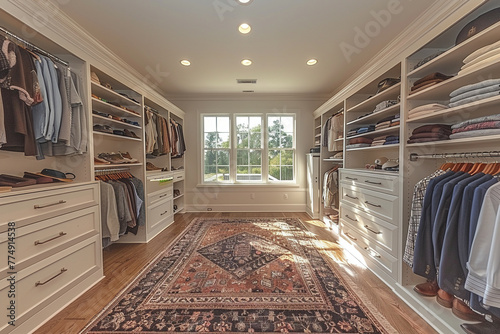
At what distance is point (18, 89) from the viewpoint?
4.06ft

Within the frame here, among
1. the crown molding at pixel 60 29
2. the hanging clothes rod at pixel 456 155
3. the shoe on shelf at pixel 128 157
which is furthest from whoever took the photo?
the shoe on shelf at pixel 128 157

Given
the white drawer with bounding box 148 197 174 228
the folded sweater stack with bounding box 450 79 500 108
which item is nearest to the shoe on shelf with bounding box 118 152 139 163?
the white drawer with bounding box 148 197 174 228

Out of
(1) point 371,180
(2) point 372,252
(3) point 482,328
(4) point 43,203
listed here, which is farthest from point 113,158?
(3) point 482,328

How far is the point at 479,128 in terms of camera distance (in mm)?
1165

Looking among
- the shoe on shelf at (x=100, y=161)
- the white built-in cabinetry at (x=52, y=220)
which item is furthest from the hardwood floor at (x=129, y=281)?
the shoe on shelf at (x=100, y=161)

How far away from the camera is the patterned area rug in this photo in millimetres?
1323

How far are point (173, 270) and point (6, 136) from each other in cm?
165

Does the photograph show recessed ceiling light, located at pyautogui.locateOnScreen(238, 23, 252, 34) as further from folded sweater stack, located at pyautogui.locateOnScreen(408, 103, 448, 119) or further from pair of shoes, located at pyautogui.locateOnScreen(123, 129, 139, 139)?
pair of shoes, located at pyautogui.locateOnScreen(123, 129, 139, 139)

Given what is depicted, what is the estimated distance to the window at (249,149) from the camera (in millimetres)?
4219

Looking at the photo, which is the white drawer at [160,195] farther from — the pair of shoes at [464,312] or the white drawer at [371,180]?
the pair of shoes at [464,312]

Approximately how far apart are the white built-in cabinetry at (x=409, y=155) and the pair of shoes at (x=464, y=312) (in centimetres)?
4

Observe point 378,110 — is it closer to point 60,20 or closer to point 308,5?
point 308,5

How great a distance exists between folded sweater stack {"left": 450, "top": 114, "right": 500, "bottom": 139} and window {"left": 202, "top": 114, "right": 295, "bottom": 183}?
9.79 ft

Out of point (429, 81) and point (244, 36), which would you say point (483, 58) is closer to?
point (429, 81)
